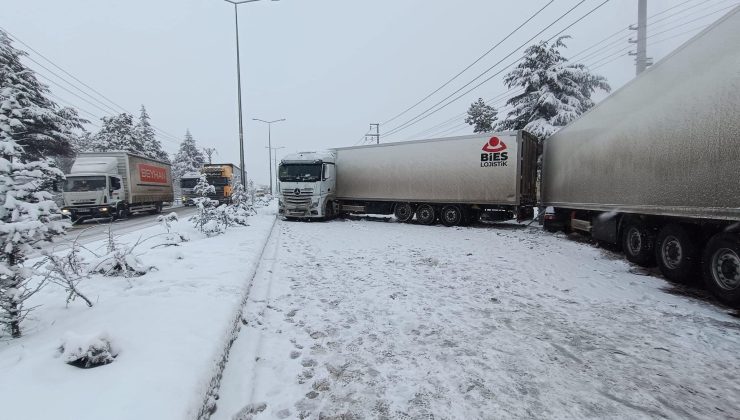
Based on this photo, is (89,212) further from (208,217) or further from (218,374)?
(218,374)

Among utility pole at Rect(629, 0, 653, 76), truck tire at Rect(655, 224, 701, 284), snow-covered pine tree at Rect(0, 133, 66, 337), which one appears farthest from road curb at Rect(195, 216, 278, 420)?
utility pole at Rect(629, 0, 653, 76)

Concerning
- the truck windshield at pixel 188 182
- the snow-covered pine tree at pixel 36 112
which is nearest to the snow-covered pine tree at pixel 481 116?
the truck windshield at pixel 188 182

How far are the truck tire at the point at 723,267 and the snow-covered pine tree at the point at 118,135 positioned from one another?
45.9m

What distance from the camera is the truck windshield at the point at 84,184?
56.4 feet

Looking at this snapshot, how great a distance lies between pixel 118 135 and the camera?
39250 millimetres

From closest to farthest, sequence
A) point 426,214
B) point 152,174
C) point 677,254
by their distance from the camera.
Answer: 1. point 677,254
2. point 426,214
3. point 152,174

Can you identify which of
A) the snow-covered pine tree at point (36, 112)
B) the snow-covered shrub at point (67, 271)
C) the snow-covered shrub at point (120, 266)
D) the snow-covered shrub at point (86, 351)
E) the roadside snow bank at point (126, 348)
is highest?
the snow-covered pine tree at point (36, 112)

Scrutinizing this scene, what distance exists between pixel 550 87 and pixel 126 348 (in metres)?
25.2

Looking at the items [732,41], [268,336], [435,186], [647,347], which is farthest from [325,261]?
[435,186]

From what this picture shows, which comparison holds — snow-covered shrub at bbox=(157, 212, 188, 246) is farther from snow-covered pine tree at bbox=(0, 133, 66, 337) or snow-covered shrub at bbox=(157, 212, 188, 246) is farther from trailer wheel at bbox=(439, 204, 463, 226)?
trailer wheel at bbox=(439, 204, 463, 226)

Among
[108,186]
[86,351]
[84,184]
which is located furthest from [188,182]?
[86,351]

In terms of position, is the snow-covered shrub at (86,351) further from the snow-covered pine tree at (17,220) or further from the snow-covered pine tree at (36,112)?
the snow-covered pine tree at (36,112)

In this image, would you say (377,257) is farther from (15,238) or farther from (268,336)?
(15,238)

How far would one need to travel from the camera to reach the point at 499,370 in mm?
3227
